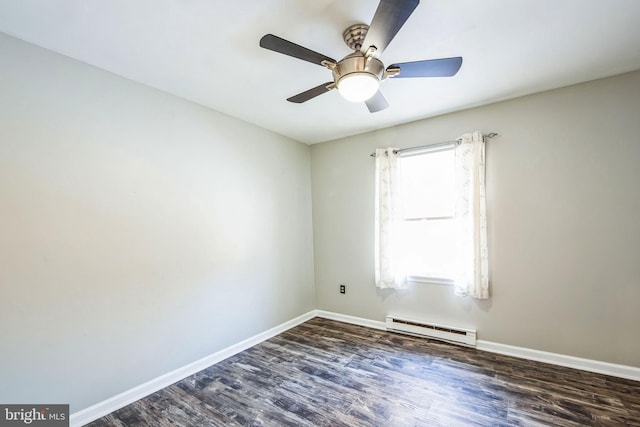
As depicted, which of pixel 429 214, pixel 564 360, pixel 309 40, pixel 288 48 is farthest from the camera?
pixel 429 214

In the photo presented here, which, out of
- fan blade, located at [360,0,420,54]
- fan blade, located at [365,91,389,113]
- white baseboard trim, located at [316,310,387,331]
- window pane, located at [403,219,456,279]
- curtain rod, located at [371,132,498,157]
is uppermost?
fan blade, located at [360,0,420,54]

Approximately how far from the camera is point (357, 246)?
3.75m

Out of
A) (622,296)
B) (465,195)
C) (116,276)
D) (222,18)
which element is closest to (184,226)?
(116,276)

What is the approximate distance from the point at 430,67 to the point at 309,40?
32.5 inches

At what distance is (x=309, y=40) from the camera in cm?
185

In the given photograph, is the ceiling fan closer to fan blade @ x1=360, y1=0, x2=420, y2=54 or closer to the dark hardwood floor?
fan blade @ x1=360, y1=0, x2=420, y2=54

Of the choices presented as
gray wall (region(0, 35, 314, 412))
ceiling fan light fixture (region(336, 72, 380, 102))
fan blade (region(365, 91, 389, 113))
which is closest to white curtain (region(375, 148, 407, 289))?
fan blade (region(365, 91, 389, 113))

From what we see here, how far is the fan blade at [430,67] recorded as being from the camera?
1.63 meters

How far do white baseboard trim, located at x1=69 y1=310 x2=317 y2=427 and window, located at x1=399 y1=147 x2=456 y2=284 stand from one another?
2038 millimetres

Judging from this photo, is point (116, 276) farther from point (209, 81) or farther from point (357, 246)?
point (357, 246)

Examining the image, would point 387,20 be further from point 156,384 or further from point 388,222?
point 156,384

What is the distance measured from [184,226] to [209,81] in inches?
52.5

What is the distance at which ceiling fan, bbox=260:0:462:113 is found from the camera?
1.34 m

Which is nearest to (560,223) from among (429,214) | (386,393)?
(429,214)
